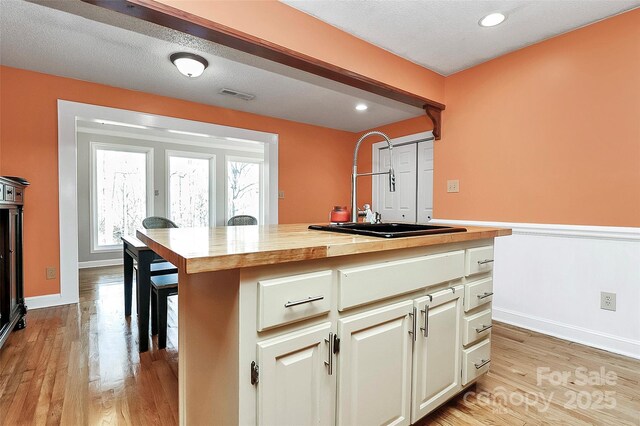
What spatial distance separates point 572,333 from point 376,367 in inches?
82.8

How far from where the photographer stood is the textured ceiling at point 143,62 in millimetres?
2025

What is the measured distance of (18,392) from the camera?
5.18 ft

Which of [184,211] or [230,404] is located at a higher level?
[184,211]

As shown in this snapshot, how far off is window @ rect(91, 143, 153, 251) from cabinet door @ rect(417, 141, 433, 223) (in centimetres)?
442

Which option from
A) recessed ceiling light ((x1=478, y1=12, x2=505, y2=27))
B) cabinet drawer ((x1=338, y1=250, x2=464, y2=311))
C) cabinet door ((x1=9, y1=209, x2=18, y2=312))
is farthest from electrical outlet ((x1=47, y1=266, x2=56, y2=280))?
recessed ceiling light ((x1=478, y1=12, x2=505, y2=27))

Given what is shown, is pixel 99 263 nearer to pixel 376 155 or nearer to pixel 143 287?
pixel 143 287

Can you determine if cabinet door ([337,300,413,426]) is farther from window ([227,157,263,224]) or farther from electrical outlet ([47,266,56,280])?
window ([227,157,263,224])

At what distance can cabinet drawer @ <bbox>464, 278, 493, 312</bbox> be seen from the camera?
146 centimetres

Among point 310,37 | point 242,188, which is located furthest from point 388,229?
point 242,188

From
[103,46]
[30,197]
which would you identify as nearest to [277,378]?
[103,46]

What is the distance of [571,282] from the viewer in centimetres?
232

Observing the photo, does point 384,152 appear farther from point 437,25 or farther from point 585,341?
point 585,341

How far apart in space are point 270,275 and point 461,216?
267 cm

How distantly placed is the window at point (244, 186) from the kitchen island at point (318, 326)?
16.3 ft
